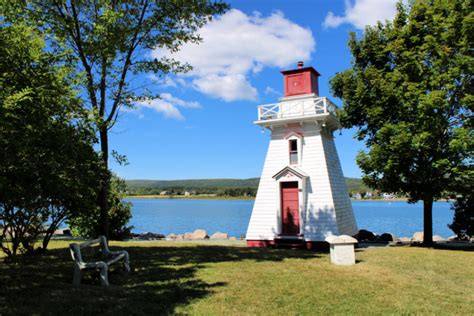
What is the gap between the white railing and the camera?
17391 millimetres

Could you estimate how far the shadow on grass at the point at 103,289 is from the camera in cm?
645

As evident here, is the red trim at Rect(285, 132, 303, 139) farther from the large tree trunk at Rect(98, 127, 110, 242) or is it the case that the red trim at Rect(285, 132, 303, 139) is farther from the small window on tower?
the large tree trunk at Rect(98, 127, 110, 242)

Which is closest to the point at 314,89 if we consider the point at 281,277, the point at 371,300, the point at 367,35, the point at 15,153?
the point at 367,35

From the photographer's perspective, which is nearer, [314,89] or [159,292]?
[159,292]

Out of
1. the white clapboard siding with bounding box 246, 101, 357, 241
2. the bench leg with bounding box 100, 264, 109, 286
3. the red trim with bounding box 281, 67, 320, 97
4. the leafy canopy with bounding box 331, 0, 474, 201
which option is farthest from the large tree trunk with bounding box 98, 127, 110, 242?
the leafy canopy with bounding box 331, 0, 474, 201

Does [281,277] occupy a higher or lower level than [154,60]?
lower

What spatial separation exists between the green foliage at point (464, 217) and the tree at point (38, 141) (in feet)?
59.6

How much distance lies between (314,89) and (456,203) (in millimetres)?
9984

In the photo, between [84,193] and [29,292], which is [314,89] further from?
[29,292]

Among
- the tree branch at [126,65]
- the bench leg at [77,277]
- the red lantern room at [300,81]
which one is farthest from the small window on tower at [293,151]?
the bench leg at [77,277]

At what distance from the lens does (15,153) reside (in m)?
7.99

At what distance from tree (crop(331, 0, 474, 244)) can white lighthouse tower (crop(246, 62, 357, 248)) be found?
168 cm

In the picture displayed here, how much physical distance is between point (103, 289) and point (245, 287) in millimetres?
3279

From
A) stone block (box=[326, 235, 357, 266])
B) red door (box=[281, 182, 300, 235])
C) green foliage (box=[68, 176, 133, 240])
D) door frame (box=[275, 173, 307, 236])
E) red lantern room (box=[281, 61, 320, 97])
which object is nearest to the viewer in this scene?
stone block (box=[326, 235, 357, 266])
